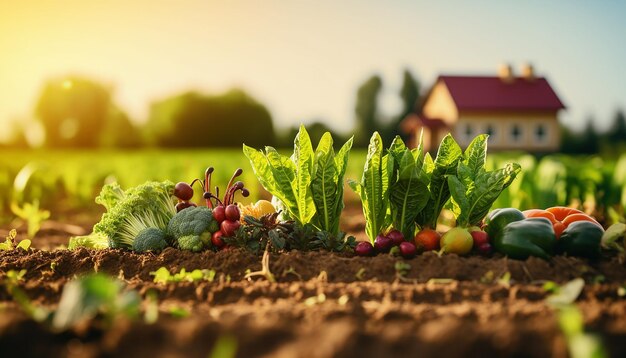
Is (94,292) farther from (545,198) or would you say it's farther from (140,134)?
(140,134)

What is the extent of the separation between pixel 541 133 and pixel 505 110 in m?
2.83

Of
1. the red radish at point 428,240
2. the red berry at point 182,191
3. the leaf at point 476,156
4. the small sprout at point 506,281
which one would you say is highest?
the leaf at point 476,156

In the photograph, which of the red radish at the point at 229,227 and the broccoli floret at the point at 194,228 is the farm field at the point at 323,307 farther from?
the red radish at the point at 229,227

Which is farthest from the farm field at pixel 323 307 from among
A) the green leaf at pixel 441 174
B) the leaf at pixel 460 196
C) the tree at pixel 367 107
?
the tree at pixel 367 107

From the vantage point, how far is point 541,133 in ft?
119

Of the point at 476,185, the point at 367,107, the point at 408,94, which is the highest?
the point at 408,94

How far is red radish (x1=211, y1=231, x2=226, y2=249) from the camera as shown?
4887 millimetres

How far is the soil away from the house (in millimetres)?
31377

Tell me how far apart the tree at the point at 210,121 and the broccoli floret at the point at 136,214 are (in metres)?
48.5

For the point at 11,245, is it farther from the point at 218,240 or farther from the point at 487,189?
the point at 487,189

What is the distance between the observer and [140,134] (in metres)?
61.3

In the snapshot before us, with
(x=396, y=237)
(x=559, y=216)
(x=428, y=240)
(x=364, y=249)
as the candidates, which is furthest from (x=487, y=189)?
(x=559, y=216)

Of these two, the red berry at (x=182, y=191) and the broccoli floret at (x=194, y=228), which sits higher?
the red berry at (x=182, y=191)

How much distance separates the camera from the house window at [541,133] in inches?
1425
